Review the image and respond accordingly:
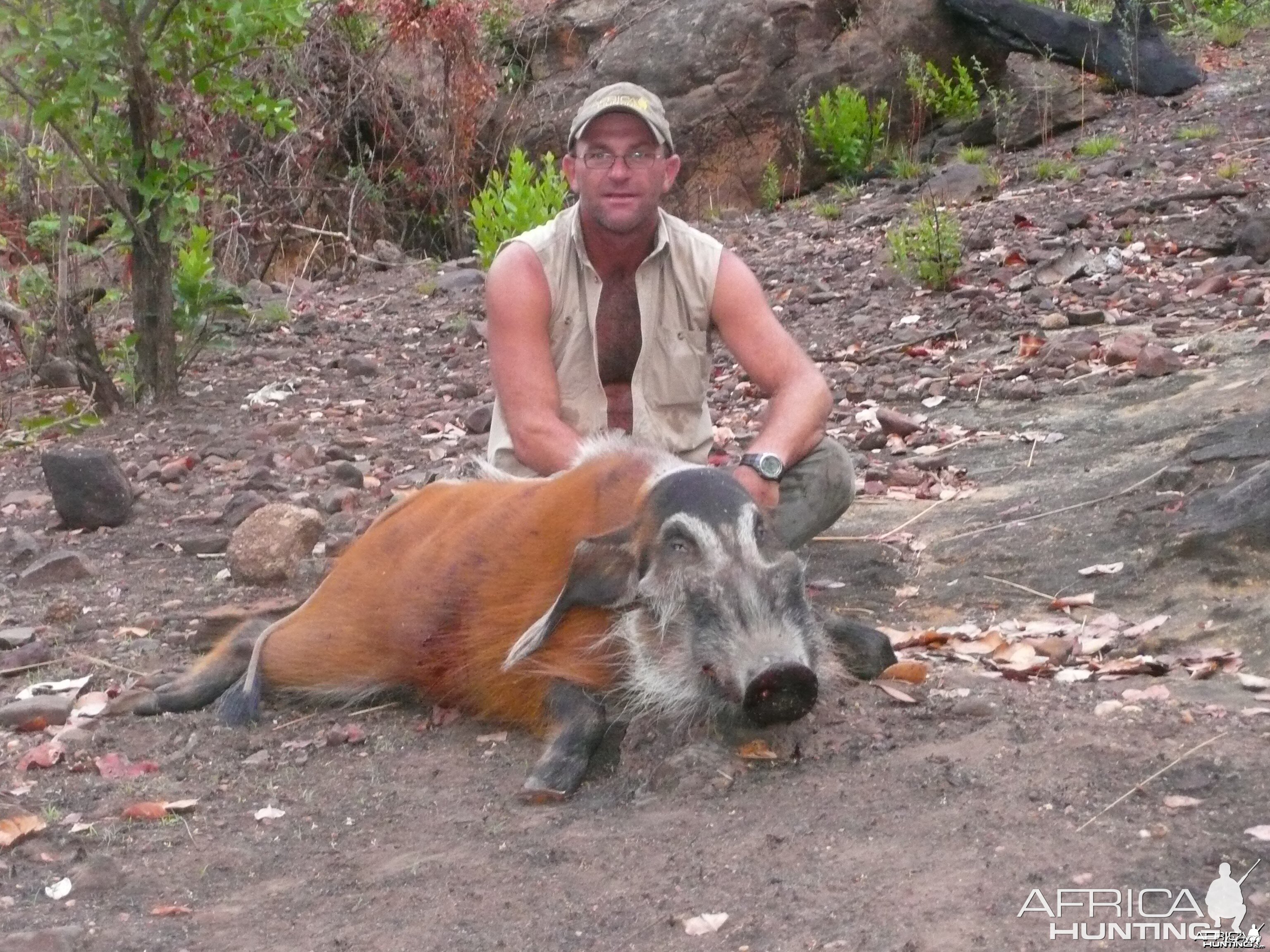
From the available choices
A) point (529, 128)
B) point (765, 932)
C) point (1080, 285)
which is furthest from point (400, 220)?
point (765, 932)

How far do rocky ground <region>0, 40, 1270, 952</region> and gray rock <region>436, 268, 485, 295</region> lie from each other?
2408 mm

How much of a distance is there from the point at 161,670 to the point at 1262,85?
9.66 meters

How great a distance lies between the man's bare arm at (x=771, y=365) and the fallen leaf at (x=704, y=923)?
1778 millimetres

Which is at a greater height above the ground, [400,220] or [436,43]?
[436,43]

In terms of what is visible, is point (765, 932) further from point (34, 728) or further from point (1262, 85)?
point (1262, 85)

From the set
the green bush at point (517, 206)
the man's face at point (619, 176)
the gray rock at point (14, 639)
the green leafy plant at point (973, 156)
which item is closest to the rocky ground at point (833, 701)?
the gray rock at point (14, 639)

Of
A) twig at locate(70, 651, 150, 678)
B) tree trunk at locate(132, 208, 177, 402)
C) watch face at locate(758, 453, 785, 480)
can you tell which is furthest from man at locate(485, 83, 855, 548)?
tree trunk at locate(132, 208, 177, 402)

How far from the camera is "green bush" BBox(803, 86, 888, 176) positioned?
38.5ft

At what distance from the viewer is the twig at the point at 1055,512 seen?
5035 mm

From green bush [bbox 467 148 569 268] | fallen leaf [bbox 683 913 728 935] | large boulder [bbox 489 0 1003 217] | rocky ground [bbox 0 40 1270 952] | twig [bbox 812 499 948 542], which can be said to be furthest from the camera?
large boulder [bbox 489 0 1003 217]

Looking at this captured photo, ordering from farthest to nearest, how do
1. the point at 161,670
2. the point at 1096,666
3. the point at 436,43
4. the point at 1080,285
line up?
the point at 436,43 < the point at 1080,285 < the point at 161,670 < the point at 1096,666

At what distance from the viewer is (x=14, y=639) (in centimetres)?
495

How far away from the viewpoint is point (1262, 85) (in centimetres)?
1152

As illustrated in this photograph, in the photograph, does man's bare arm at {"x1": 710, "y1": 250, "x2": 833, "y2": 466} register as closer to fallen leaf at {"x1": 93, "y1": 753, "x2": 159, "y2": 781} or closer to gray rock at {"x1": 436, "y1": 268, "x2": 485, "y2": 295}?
fallen leaf at {"x1": 93, "y1": 753, "x2": 159, "y2": 781}
